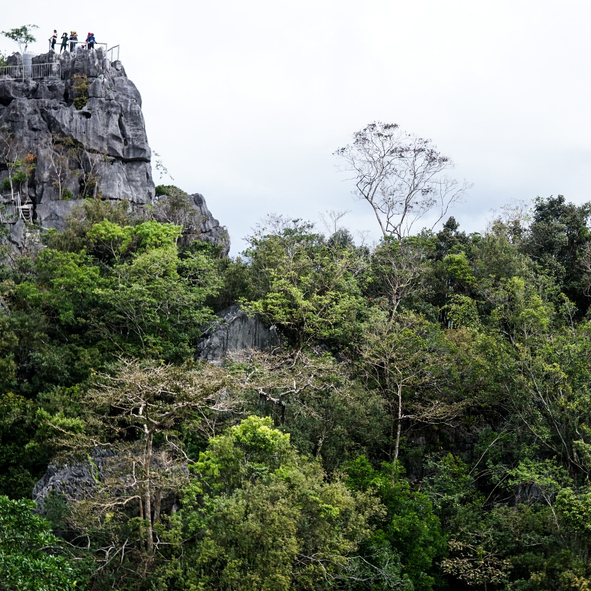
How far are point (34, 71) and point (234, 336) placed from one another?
25607 millimetres

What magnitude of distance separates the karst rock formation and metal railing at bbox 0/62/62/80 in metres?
0.06

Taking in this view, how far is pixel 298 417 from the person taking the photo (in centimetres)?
1877

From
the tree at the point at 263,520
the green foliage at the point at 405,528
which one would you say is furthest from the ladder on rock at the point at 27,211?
the green foliage at the point at 405,528

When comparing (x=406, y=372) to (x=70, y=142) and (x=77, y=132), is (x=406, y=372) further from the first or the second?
(x=77, y=132)

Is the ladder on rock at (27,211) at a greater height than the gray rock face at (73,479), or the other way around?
the ladder on rock at (27,211)

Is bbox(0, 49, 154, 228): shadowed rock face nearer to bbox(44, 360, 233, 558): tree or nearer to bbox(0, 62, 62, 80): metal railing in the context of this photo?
bbox(0, 62, 62, 80): metal railing

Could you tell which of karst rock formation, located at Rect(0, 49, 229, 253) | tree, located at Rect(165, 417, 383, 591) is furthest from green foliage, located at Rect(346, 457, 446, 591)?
karst rock formation, located at Rect(0, 49, 229, 253)

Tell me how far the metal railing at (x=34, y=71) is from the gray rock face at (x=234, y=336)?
23478mm

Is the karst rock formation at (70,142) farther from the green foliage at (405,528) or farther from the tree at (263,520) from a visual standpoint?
the tree at (263,520)

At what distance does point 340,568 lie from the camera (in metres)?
A: 15.1

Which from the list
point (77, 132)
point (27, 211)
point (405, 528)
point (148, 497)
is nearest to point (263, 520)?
point (148, 497)

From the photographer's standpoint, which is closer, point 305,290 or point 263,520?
point 263,520

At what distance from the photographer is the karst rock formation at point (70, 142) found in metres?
34.9

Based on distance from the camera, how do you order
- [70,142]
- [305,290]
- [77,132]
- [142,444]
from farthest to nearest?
[77,132] → [70,142] → [305,290] → [142,444]
